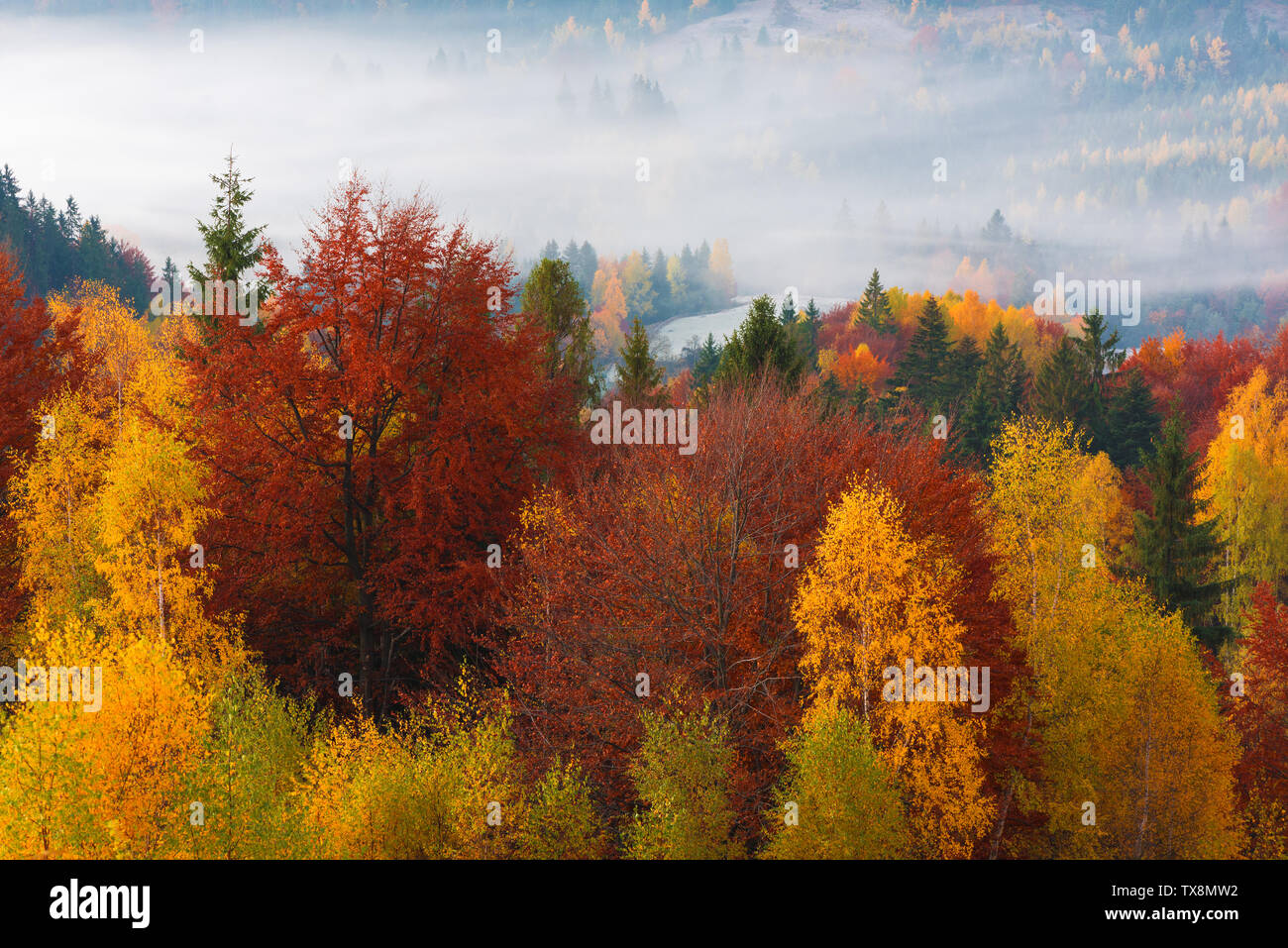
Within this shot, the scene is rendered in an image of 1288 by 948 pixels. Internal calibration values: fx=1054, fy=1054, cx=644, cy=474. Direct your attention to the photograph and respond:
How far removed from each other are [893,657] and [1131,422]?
54480 millimetres

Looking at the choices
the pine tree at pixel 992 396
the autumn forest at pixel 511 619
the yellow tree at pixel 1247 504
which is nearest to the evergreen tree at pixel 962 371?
→ the pine tree at pixel 992 396

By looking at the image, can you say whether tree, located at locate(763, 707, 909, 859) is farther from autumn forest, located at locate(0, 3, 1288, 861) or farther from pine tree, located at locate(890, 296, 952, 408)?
pine tree, located at locate(890, 296, 952, 408)

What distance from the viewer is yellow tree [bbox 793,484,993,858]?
2772 centimetres

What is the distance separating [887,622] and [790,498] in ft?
24.2

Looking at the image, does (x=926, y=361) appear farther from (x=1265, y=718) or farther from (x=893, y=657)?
(x=893, y=657)

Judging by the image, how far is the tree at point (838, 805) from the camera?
81.7 feet

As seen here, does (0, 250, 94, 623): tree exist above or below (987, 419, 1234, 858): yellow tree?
above

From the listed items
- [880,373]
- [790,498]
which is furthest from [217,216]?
[880,373]

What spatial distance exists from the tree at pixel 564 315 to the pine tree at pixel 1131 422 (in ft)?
140

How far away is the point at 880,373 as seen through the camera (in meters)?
115

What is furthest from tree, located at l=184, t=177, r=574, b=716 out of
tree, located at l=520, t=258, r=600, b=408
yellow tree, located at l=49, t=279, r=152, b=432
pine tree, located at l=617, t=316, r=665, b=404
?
yellow tree, located at l=49, t=279, r=152, b=432

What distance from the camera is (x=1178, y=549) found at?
50.1m

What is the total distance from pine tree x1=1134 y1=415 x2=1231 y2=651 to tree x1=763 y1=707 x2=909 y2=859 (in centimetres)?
2987
